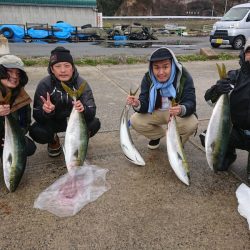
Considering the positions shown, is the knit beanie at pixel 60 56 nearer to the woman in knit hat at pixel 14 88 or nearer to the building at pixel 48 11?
the woman in knit hat at pixel 14 88

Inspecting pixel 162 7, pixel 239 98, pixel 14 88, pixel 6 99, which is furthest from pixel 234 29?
pixel 162 7

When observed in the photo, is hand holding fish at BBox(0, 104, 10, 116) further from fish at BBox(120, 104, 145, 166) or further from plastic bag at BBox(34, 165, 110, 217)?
fish at BBox(120, 104, 145, 166)

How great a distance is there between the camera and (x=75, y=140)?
314 centimetres

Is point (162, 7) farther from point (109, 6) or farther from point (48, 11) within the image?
point (48, 11)

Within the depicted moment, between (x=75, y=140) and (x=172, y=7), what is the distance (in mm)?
66562

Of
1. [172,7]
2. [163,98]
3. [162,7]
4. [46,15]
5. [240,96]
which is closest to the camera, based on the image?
[240,96]

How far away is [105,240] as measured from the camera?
253 centimetres

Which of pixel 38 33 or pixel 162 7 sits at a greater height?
pixel 162 7

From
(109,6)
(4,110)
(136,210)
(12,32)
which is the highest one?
(109,6)

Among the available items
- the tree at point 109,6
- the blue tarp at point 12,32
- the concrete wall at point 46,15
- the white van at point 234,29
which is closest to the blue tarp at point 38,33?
the blue tarp at point 12,32

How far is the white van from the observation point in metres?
16.5

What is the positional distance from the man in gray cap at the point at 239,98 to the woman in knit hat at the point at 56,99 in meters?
1.33

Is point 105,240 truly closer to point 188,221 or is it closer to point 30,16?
point 188,221

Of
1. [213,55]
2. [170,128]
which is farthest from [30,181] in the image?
[213,55]
